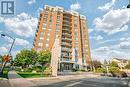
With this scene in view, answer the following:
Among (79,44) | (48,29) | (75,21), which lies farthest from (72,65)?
(75,21)

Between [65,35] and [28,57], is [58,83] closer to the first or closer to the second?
[28,57]

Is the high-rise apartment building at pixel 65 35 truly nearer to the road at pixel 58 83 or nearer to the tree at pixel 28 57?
the tree at pixel 28 57

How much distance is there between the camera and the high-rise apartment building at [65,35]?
278ft

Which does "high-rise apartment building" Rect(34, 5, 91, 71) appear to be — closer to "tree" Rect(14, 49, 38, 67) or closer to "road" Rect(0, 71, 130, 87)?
"tree" Rect(14, 49, 38, 67)

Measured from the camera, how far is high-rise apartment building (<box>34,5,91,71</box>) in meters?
84.9

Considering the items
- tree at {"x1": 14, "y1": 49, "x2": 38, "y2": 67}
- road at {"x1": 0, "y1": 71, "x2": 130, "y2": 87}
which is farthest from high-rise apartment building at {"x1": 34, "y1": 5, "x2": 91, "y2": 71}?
road at {"x1": 0, "y1": 71, "x2": 130, "y2": 87}

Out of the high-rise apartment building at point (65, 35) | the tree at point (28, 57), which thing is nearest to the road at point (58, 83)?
the tree at point (28, 57)

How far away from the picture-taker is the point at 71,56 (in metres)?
85.1

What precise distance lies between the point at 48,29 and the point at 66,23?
35.0ft

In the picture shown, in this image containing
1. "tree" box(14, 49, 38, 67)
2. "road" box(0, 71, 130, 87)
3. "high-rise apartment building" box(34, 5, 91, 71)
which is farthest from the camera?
"high-rise apartment building" box(34, 5, 91, 71)

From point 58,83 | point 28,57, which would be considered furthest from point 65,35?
point 58,83

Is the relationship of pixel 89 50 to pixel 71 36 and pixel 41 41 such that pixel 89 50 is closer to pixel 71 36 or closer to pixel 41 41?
pixel 71 36

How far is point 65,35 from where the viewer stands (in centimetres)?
8950

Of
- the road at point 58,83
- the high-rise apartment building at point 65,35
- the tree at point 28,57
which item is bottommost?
the road at point 58,83
